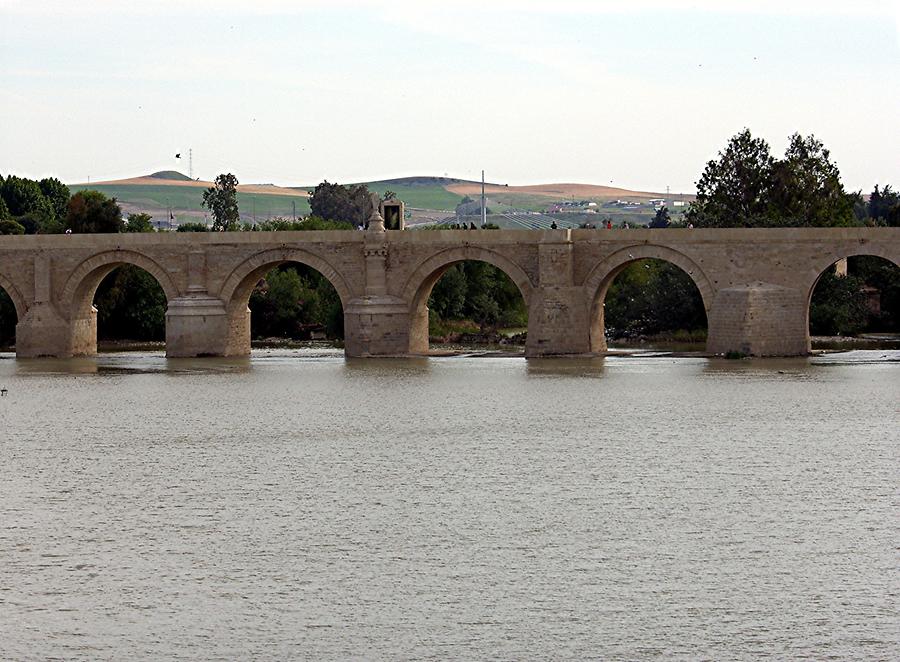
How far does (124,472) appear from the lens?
82.6 feet

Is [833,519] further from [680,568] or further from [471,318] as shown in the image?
[471,318]

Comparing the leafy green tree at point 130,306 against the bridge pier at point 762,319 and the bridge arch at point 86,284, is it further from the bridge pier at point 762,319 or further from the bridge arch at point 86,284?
the bridge pier at point 762,319

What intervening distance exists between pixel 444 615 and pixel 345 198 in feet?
336

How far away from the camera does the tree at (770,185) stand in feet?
202

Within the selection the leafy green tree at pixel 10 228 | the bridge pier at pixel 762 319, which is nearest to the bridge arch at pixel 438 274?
the bridge pier at pixel 762 319

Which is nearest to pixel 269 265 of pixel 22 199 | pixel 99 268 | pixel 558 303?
pixel 99 268

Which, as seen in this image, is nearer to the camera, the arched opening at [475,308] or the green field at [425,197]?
the arched opening at [475,308]

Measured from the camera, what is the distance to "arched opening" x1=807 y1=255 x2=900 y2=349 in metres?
52.1

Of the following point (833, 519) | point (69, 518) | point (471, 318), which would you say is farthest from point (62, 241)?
point (833, 519)

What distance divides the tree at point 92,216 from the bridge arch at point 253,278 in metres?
19.3

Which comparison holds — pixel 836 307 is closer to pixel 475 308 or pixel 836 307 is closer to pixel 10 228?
pixel 475 308

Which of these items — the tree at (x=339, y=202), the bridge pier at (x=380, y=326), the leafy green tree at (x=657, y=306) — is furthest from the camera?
the tree at (x=339, y=202)

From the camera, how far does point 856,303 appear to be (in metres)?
53.0

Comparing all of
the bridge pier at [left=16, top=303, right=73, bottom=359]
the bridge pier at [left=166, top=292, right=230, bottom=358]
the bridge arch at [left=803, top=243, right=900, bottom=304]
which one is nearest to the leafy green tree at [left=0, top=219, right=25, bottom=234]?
the bridge pier at [left=16, top=303, right=73, bottom=359]
